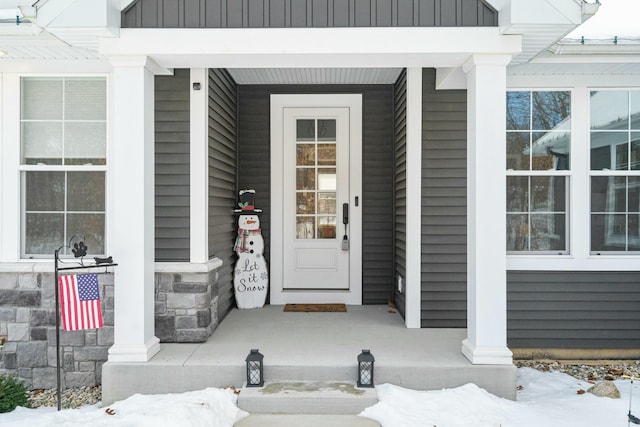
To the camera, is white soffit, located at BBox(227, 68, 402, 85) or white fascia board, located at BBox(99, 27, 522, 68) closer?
white fascia board, located at BBox(99, 27, 522, 68)

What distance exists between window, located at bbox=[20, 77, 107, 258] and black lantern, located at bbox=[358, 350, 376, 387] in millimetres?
2424

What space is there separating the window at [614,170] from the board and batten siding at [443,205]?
48.7 inches

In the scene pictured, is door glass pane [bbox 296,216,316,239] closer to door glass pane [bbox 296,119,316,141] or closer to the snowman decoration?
the snowman decoration

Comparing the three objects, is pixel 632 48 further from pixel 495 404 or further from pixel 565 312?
pixel 495 404

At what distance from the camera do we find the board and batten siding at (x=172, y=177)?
3.94 metres

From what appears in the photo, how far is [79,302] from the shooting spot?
3.25 meters

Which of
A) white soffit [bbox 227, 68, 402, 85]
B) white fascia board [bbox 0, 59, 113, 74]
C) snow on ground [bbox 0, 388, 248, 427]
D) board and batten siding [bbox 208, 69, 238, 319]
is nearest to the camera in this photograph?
snow on ground [bbox 0, 388, 248, 427]

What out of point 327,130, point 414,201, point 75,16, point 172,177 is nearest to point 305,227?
point 327,130

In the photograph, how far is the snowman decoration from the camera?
507cm

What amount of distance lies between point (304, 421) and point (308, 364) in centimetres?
46

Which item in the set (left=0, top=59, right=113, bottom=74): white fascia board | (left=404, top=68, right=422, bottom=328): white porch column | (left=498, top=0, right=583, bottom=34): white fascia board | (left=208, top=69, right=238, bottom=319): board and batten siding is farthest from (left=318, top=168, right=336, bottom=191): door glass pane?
(left=498, top=0, right=583, bottom=34): white fascia board

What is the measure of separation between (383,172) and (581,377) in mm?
2780

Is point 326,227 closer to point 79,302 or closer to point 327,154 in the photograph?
point 327,154

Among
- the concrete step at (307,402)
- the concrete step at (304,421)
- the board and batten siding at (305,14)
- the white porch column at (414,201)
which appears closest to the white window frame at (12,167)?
the board and batten siding at (305,14)
